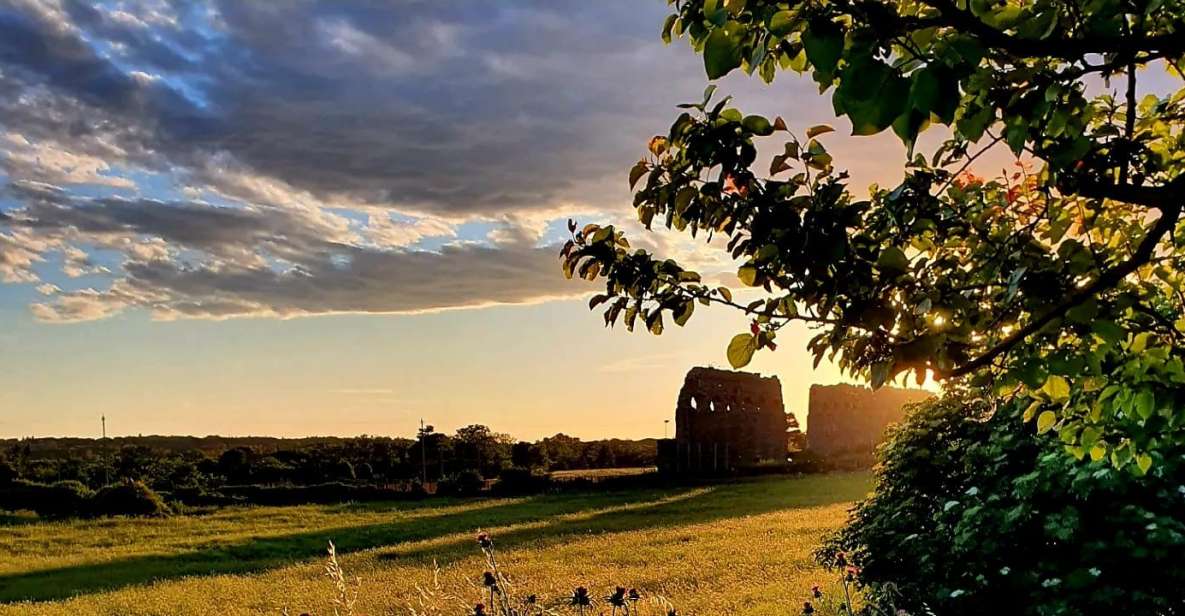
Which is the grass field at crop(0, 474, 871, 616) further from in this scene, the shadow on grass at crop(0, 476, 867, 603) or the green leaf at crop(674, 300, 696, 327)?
the green leaf at crop(674, 300, 696, 327)

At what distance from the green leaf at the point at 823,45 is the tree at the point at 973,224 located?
1.33 feet

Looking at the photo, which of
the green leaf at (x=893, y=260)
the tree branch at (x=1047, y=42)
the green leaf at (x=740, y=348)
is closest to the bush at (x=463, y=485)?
the green leaf at (x=740, y=348)

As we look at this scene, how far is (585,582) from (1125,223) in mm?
12227

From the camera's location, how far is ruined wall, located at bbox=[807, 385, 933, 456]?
55000mm

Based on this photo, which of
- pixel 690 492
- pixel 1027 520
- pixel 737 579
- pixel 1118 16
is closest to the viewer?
pixel 1118 16

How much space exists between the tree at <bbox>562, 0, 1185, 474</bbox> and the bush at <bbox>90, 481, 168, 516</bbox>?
105 ft

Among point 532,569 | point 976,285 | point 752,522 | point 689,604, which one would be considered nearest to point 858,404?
point 752,522

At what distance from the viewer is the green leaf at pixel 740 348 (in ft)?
11.2

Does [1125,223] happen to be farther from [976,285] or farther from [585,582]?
[585,582]

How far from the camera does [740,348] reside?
11.2 ft

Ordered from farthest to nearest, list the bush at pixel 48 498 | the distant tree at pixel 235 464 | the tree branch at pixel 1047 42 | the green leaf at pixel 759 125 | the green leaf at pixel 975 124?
the distant tree at pixel 235 464
the bush at pixel 48 498
the green leaf at pixel 759 125
the green leaf at pixel 975 124
the tree branch at pixel 1047 42

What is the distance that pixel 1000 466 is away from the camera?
745 cm

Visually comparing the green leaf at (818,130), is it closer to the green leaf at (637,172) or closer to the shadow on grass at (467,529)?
the green leaf at (637,172)

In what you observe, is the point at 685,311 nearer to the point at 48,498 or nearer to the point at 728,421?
the point at 48,498
